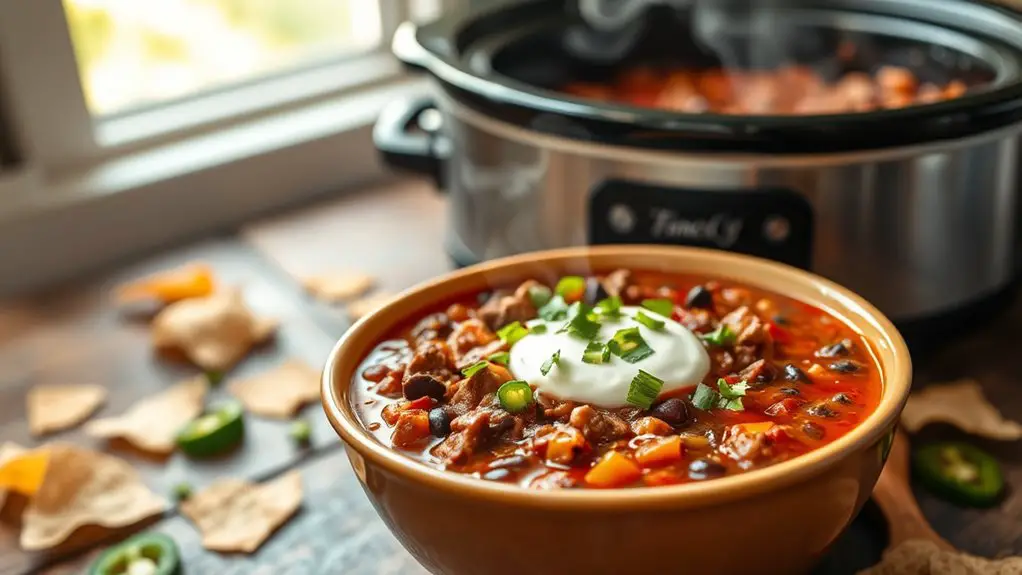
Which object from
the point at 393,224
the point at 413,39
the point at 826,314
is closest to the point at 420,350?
the point at 826,314

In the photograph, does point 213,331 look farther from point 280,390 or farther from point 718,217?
point 718,217

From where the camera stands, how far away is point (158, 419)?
1200mm

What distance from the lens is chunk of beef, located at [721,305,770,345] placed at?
0.83m

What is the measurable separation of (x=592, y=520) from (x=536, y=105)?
563mm

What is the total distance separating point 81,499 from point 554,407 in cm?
55

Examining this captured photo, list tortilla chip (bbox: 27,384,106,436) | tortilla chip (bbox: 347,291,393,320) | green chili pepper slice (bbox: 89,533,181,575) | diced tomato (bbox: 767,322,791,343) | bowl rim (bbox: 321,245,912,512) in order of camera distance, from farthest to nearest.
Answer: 1. tortilla chip (bbox: 347,291,393,320)
2. tortilla chip (bbox: 27,384,106,436)
3. green chili pepper slice (bbox: 89,533,181,575)
4. diced tomato (bbox: 767,322,791,343)
5. bowl rim (bbox: 321,245,912,512)

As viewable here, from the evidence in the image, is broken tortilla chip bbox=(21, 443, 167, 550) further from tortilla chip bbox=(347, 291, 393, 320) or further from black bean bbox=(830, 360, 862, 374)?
black bean bbox=(830, 360, 862, 374)

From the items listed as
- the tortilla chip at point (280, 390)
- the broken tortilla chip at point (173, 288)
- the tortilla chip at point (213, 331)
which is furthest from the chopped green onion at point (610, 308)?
the broken tortilla chip at point (173, 288)

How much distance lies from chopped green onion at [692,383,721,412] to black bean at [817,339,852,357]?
0.12m

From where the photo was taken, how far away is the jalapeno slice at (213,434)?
1144 millimetres

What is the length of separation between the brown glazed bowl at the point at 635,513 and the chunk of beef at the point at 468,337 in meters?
0.11

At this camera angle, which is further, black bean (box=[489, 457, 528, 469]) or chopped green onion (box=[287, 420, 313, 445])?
chopped green onion (box=[287, 420, 313, 445])

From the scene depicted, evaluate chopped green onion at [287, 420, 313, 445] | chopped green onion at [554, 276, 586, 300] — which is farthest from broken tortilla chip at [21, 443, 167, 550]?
chopped green onion at [554, 276, 586, 300]

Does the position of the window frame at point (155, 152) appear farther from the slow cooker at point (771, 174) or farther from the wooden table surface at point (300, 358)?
the slow cooker at point (771, 174)
